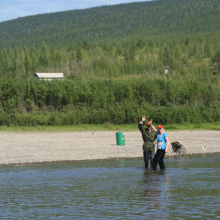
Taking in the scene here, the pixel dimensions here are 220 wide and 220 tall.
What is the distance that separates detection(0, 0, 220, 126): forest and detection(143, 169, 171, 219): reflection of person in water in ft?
134

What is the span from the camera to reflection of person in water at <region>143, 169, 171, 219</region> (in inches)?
519

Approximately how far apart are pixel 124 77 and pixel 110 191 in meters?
82.9

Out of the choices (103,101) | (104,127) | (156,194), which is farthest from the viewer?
(103,101)

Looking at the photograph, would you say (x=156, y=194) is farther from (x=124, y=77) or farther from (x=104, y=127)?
(x=124, y=77)

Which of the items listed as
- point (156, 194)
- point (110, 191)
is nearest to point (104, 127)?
point (110, 191)

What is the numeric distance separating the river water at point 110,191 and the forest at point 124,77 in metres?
38.3

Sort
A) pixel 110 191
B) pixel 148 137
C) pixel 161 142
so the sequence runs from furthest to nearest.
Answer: pixel 148 137 < pixel 161 142 < pixel 110 191

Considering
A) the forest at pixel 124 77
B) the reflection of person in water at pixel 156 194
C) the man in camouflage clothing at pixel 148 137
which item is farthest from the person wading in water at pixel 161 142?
the forest at pixel 124 77

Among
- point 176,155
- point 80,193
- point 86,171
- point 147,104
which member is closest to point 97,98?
point 147,104

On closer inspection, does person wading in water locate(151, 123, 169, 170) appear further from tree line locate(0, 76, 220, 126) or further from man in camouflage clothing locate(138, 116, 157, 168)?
tree line locate(0, 76, 220, 126)

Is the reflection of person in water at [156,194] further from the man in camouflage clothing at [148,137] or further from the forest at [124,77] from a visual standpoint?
the forest at [124,77]

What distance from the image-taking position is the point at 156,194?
1580 cm

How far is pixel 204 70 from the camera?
346ft

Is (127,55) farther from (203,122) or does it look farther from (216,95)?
(203,122)
